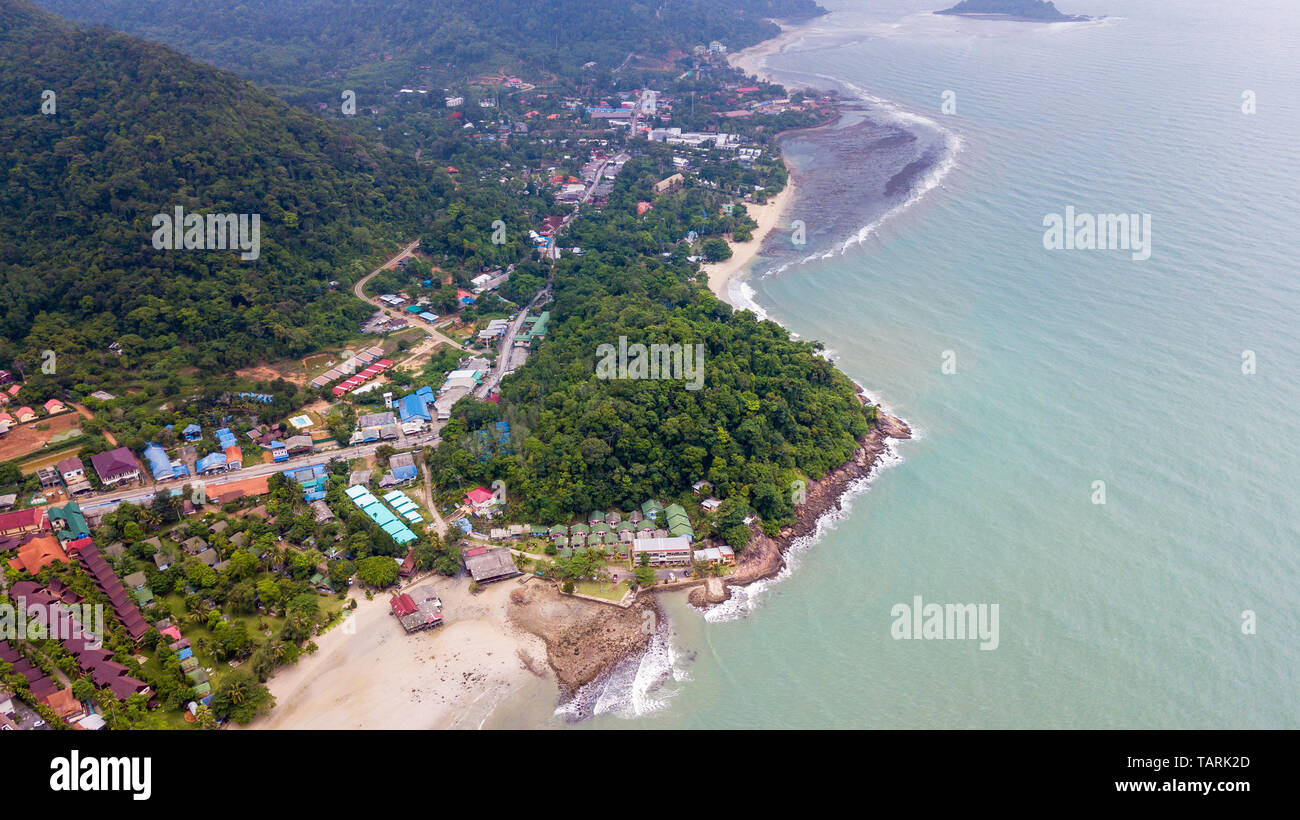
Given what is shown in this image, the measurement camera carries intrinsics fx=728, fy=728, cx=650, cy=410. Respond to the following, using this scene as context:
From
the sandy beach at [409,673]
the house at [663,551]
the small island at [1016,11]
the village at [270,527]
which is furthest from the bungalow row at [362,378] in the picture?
the small island at [1016,11]

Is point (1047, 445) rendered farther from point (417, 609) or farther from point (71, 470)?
point (71, 470)

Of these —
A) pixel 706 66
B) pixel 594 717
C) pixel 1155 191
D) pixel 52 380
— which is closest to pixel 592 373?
pixel 594 717

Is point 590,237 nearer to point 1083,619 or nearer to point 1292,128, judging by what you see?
point 1083,619

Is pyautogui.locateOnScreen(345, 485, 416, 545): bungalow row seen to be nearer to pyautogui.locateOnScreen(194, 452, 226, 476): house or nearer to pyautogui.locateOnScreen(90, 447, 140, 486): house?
pyautogui.locateOnScreen(194, 452, 226, 476): house

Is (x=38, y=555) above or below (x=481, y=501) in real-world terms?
below

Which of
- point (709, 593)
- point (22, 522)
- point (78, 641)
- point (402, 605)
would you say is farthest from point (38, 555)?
point (709, 593)

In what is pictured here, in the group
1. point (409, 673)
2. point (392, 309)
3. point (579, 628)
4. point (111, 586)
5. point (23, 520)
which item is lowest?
point (409, 673)

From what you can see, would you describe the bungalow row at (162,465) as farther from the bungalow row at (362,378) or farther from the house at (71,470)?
the bungalow row at (362,378)
